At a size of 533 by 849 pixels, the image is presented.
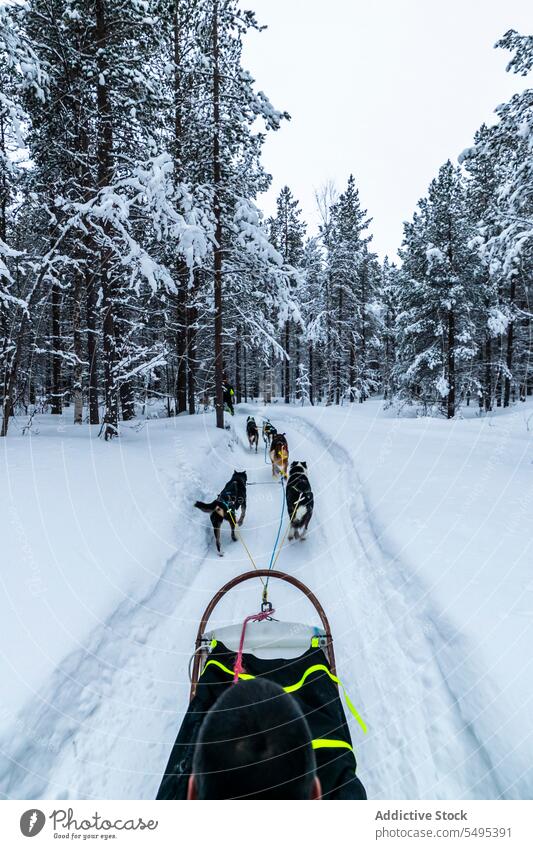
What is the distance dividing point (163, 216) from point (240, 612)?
276 inches

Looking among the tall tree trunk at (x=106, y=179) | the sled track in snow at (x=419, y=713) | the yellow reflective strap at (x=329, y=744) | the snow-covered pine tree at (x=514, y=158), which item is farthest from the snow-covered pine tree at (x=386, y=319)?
the yellow reflective strap at (x=329, y=744)

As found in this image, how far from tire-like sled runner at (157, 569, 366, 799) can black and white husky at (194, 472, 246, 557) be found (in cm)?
262

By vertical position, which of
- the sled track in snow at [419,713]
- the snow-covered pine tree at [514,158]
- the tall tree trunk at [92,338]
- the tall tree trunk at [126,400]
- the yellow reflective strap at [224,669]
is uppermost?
the snow-covered pine tree at [514,158]

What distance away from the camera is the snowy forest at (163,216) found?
24.9ft

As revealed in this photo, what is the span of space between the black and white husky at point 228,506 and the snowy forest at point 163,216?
3701 mm

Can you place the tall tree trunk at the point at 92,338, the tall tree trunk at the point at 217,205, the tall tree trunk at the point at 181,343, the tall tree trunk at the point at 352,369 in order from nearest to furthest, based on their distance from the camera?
the tall tree trunk at the point at 92,338 < the tall tree trunk at the point at 217,205 < the tall tree trunk at the point at 181,343 < the tall tree trunk at the point at 352,369

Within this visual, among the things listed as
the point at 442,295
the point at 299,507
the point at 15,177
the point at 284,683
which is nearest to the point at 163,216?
the point at 15,177

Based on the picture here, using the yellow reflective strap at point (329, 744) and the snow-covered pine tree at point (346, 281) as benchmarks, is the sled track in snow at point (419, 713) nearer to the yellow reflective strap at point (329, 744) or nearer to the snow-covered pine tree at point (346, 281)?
the yellow reflective strap at point (329, 744)

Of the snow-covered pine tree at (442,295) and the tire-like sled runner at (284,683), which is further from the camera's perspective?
the snow-covered pine tree at (442,295)

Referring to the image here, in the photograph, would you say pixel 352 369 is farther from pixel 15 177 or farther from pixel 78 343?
pixel 15 177

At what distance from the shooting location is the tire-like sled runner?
66.7 inches

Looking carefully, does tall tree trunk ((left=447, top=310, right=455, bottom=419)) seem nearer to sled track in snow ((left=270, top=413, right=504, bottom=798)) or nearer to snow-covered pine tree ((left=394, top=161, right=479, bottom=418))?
snow-covered pine tree ((left=394, top=161, right=479, bottom=418))

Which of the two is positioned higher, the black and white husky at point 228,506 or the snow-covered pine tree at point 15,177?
the snow-covered pine tree at point 15,177

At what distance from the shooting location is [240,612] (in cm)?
396
